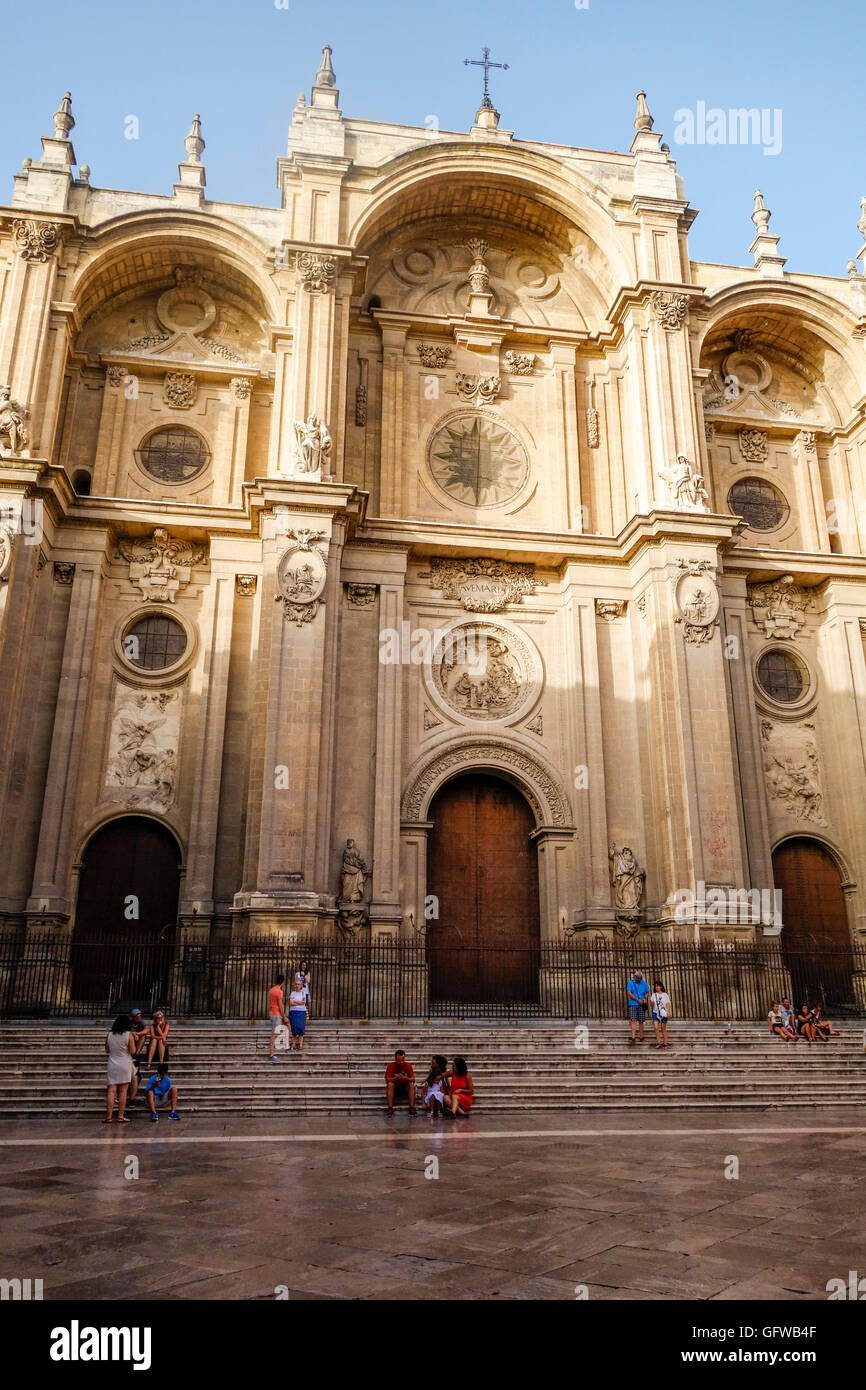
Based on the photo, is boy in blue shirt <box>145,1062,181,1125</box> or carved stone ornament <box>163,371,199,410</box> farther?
carved stone ornament <box>163,371,199,410</box>

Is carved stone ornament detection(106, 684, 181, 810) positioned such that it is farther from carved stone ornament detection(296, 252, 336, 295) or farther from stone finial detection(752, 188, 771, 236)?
stone finial detection(752, 188, 771, 236)

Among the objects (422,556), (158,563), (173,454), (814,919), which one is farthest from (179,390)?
(814,919)

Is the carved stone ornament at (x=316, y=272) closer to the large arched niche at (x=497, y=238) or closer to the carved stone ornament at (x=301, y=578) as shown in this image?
the large arched niche at (x=497, y=238)

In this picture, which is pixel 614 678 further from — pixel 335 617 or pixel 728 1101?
pixel 728 1101

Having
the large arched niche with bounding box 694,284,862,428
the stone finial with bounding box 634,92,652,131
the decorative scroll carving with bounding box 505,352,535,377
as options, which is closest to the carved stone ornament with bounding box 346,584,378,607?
the decorative scroll carving with bounding box 505,352,535,377

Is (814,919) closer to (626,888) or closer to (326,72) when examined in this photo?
(626,888)

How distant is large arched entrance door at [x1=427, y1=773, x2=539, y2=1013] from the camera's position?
20094mm

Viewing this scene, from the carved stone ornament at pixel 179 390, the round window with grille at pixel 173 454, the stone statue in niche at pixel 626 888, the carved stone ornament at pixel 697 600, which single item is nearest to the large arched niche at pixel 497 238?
the carved stone ornament at pixel 179 390

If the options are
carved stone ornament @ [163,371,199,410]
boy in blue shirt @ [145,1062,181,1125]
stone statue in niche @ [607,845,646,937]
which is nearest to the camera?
boy in blue shirt @ [145,1062,181,1125]

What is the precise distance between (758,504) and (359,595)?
10.8 metres

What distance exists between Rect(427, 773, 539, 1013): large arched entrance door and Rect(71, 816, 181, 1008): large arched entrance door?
17.4 feet
